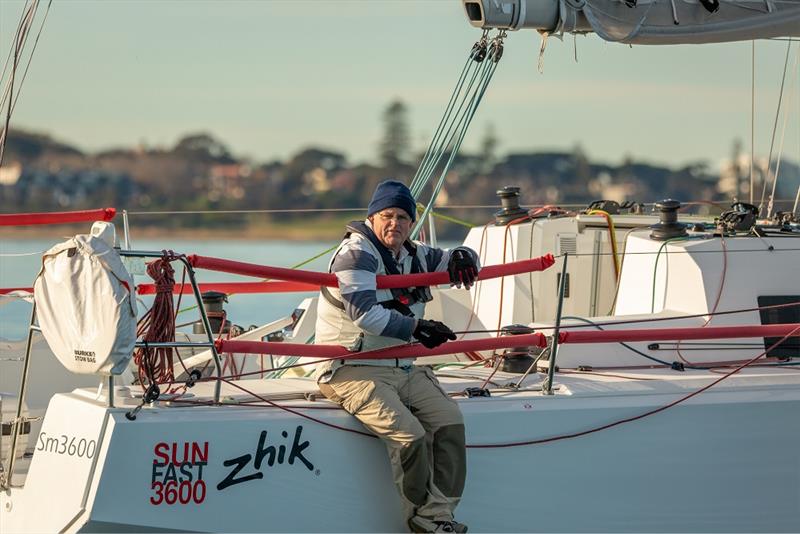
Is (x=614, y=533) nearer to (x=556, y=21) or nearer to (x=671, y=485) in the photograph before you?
(x=671, y=485)

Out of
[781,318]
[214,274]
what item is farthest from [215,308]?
[214,274]

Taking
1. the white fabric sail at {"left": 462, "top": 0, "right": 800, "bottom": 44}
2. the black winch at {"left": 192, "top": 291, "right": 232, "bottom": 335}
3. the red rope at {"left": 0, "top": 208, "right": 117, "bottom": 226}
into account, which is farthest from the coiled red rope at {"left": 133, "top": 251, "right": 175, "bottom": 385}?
the white fabric sail at {"left": 462, "top": 0, "right": 800, "bottom": 44}

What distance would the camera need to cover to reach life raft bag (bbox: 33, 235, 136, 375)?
5234 millimetres

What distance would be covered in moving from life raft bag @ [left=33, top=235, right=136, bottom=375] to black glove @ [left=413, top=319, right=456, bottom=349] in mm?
1170

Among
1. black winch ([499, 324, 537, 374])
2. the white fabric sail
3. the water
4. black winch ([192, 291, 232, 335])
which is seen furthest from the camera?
the water

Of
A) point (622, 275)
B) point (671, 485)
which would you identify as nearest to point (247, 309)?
point (622, 275)

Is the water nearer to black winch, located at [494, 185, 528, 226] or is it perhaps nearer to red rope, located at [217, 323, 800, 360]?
red rope, located at [217, 323, 800, 360]

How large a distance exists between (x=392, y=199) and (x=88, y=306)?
135cm

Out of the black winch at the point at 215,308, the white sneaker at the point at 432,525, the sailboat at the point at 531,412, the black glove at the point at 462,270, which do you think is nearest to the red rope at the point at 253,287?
the black winch at the point at 215,308

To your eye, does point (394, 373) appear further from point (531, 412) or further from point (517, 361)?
point (517, 361)

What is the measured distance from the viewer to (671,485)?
20.5 feet

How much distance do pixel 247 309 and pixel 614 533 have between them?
586 inches

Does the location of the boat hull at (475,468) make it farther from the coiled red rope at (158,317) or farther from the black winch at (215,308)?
the black winch at (215,308)

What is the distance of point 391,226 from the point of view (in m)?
5.71
